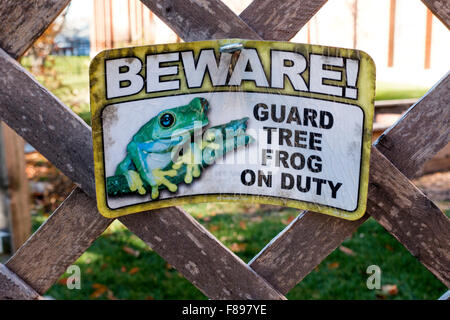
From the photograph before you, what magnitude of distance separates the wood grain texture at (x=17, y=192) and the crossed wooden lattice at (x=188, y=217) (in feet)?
7.83

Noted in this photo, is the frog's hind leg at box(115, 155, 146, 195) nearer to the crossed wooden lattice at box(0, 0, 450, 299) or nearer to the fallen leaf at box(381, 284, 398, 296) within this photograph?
the crossed wooden lattice at box(0, 0, 450, 299)

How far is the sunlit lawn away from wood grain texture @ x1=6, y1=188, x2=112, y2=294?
184 centimetres

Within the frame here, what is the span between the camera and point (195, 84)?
1.39 meters

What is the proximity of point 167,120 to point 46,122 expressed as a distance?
1.23 ft

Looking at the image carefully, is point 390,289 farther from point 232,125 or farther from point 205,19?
point 205,19

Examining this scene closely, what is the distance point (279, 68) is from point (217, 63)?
0.17 m

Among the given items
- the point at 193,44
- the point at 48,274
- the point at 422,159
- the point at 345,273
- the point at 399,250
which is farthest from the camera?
the point at 399,250

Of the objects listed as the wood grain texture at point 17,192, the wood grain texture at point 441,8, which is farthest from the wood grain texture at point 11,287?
the wood grain texture at point 17,192

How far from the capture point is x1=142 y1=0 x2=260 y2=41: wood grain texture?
141cm

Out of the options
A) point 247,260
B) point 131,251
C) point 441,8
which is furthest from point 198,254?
point 131,251

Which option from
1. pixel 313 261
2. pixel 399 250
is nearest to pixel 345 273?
pixel 399 250

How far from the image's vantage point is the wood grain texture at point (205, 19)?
1.41m

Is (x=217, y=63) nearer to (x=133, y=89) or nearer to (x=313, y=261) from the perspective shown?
Answer: (x=133, y=89)

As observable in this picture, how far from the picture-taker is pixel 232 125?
1422 millimetres
